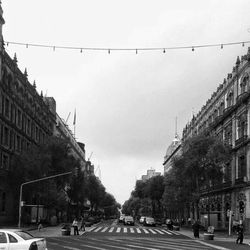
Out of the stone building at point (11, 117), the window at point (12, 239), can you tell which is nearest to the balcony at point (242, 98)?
the stone building at point (11, 117)

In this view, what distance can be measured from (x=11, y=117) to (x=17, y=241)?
53.5 m

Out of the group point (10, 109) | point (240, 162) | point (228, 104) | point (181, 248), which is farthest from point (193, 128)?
point (181, 248)

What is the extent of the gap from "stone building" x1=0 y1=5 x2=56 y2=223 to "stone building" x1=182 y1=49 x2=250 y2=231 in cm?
2652

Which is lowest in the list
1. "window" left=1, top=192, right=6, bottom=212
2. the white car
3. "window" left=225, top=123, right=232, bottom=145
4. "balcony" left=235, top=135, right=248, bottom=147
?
the white car

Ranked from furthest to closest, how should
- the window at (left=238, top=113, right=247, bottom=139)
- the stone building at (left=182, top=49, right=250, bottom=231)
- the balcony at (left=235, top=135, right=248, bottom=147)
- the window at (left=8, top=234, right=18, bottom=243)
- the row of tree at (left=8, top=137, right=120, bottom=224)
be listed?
the row of tree at (left=8, top=137, right=120, bottom=224) < the window at (left=238, top=113, right=247, bottom=139) < the balcony at (left=235, top=135, right=248, bottom=147) < the stone building at (left=182, top=49, right=250, bottom=231) < the window at (left=8, top=234, right=18, bottom=243)

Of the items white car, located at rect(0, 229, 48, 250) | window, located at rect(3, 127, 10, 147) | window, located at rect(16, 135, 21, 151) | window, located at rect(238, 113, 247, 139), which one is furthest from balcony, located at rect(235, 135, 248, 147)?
white car, located at rect(0, 229, 48, 250)

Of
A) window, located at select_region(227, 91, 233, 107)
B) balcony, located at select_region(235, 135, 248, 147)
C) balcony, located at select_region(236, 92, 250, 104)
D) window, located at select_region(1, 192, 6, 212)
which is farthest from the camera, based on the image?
window, located at select_region(227, 91, 233, 107)

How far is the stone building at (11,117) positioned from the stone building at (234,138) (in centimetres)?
2652

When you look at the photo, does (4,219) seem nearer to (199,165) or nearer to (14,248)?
(199,165)

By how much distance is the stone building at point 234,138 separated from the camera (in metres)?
63.1

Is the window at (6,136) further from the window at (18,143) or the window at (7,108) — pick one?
the window at (18,143)

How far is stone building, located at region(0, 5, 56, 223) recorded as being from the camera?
6575 centimetres

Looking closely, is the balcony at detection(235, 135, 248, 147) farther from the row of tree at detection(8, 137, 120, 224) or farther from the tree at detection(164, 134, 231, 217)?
the row of tree at detection(8, 137, 120, 224)

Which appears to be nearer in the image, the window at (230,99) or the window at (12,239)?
the window at (12,239)
